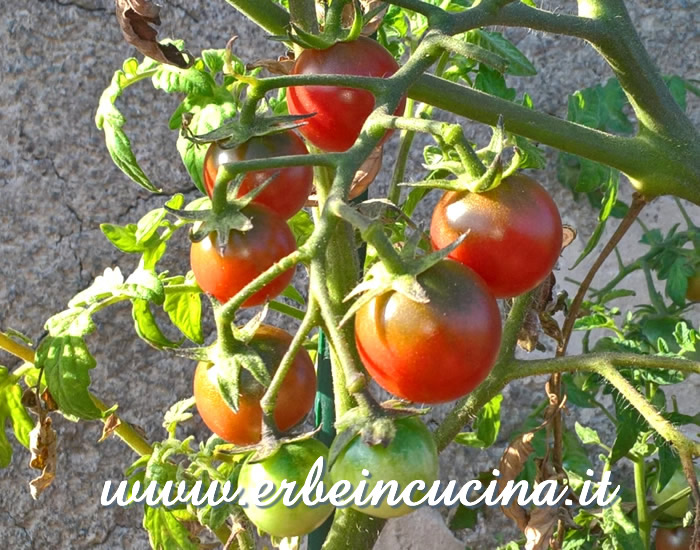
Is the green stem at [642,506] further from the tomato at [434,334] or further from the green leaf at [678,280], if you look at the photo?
the tomato at [434,334]

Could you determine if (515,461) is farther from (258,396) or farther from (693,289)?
(693,289)

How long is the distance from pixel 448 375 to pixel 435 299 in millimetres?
41

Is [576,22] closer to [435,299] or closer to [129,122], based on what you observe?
[435,299]

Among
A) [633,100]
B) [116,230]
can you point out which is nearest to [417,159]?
[116,230]

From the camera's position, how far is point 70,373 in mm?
715

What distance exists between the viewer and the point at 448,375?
439 mm

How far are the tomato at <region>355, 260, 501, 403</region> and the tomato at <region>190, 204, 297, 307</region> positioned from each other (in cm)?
8

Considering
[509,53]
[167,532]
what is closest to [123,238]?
[167,532]

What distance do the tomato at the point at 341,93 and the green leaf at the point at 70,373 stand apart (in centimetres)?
28

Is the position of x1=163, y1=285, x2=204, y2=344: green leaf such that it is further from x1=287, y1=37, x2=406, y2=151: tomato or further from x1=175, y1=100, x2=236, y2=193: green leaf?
x1=287, y1=37, x2=406, y2=151: tomato

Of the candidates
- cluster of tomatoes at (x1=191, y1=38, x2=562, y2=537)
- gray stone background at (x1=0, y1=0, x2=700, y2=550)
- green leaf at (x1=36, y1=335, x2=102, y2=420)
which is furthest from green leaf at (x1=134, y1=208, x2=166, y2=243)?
gray stone background at (x1=0, y1=0, x2=700, y2=550)

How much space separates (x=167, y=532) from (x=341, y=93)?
0.50 metres

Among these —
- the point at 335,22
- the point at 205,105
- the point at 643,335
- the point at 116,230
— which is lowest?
the point at 643,335

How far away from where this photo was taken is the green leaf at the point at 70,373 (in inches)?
→ 28.2
